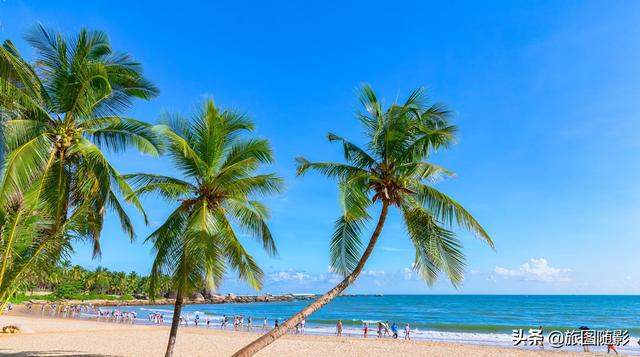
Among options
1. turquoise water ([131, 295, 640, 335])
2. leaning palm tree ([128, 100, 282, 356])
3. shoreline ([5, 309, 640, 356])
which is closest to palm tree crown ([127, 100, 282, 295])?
leaning palm tree ([128, 100, 282, 356])

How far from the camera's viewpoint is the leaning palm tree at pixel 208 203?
893cm

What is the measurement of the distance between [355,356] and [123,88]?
1393cm

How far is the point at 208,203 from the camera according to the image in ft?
31.8

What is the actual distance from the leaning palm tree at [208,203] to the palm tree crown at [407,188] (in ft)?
6.55

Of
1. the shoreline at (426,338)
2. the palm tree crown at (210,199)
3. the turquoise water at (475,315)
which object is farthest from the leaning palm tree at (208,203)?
the turquoise water at (475,315)

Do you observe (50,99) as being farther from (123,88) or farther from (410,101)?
(410,101)

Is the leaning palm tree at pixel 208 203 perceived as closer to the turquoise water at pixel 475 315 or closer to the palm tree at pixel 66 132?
the palm tree at pixel 66 132

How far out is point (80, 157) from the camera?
9.40 m

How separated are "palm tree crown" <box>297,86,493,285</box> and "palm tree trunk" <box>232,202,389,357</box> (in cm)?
34

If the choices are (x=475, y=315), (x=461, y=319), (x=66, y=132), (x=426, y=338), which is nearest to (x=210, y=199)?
(x=66, y=132)

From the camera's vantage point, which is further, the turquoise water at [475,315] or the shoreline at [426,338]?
the turquoise water at [475,315]

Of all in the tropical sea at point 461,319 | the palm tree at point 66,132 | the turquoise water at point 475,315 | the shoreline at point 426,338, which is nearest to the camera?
the palm tree at point 66,132

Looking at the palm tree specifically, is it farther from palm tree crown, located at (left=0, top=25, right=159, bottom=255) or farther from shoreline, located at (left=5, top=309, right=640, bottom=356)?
shoreline, located at (left=5, top=309, right=640, bottom=356)

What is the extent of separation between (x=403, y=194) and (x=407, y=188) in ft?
0.58
